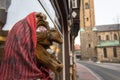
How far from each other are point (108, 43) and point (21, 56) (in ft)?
203

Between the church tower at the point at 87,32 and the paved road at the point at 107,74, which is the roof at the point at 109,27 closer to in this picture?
the church tower at the point at 87,32

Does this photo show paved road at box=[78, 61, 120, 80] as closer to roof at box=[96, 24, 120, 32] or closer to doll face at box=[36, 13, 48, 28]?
doll face at box=[36, 13, 48, 28]

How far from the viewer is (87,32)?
61344 mm

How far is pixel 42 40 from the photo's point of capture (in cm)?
98

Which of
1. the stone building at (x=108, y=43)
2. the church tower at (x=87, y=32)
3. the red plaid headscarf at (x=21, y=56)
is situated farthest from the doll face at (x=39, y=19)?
the church tower at (x=87, y=32)

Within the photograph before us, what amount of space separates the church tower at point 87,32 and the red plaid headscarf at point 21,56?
196 ft

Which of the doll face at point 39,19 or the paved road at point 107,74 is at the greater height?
the doll face at point 39,19

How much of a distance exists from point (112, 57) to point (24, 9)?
196 ft

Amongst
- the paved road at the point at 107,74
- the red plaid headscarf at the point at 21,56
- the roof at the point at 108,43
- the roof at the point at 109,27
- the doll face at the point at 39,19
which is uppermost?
the roof at the point at 109,27

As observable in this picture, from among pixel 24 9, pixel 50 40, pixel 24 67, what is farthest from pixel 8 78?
pixel 24 9

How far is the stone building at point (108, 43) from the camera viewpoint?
59.0 m

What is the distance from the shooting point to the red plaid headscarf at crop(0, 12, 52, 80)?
84 centimetres

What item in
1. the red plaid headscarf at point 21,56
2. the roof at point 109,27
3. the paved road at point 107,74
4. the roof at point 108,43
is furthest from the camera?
the roof at point 109,27

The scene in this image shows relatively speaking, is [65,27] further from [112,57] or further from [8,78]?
[112,57]
